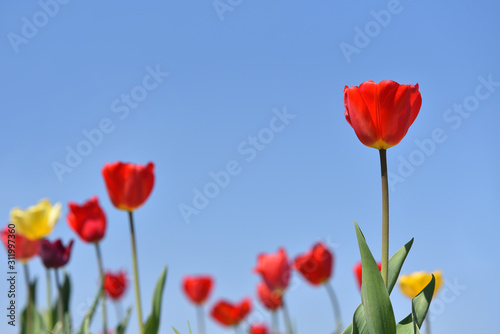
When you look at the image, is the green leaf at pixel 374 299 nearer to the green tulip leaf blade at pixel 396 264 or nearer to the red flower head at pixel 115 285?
the green tulip leaf blade at pixel 396 264

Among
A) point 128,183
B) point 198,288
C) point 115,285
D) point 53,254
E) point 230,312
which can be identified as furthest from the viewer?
point 198,288

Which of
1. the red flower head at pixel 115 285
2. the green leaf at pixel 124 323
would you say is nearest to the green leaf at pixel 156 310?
the green leaf at pixel 124 323

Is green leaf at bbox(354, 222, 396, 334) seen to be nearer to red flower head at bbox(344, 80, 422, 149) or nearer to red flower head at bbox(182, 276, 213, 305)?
red flower head at bbox(344, 80, 422, 149)

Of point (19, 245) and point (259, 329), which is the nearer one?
point (19, 245)

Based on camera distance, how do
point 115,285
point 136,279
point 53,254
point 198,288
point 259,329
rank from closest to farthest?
point 136,279 < point 53,254 < point 115,285 < point 198,288 < point 259,329

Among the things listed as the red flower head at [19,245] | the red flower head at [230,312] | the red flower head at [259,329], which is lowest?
the red flower head at [259,329]

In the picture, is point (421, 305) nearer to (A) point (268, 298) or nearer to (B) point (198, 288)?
(A) point (268, 298)

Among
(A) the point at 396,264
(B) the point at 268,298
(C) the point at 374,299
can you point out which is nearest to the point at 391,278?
(A) the point at 396,264
